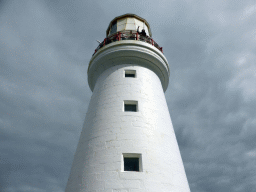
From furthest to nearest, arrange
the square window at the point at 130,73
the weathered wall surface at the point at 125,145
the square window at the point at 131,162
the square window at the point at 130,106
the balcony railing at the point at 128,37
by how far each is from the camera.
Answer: the balcony railing at the point at 128,37
the square window at the point at 130,73
the square window at the point at 130,106
the square window at the point at 131,162
the weathered wall surface at the point at 125,145

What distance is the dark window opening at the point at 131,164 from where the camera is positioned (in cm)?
635

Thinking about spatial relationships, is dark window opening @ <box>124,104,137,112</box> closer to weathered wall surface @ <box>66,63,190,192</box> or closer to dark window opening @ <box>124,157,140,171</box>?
weathered wall surface @ <box>66,63,190,192</box>

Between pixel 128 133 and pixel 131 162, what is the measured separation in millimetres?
1088

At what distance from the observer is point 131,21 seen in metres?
15.2

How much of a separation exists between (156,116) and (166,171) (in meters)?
2.51

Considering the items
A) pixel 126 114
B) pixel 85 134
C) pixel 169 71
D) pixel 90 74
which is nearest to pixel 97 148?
pixel 85 134

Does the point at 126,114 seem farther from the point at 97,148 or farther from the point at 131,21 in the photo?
the point at 131,21

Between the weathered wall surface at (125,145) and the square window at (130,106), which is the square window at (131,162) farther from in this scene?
the square window at (130,106)

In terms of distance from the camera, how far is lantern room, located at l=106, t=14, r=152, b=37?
1484cm

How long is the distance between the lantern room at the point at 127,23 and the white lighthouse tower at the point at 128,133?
4.65 metres

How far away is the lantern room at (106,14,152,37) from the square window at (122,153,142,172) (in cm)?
1103

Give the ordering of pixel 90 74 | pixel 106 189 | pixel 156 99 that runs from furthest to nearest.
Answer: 1. pixel 90 74
2. pixel 156 99
3. pixel 106 189

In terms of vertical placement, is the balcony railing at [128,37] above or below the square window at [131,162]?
above

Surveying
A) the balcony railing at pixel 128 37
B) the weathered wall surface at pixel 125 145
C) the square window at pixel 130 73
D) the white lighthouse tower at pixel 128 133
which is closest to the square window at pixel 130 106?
the white lighthouse tower at pixel 128 133
